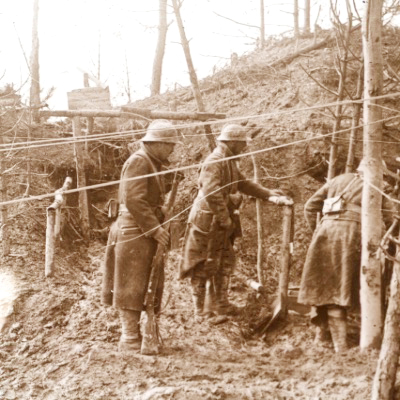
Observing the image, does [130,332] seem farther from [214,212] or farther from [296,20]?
[296,20]

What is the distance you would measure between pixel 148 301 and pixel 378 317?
2.26 meters

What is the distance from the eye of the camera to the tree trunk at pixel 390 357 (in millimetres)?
4172

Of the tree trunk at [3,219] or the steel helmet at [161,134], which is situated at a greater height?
the steel helmet at [161,134]

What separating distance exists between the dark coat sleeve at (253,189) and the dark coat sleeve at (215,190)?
0.50 meters

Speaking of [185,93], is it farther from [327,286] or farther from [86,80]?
[327,286]

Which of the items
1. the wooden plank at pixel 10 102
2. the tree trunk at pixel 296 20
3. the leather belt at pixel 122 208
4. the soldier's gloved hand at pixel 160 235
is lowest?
the soldier's gloved hand at pixel 160 235

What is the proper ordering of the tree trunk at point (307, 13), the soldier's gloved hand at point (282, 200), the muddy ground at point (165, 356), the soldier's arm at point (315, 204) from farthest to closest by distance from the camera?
the tree trunk at point (307, 13) < the soldier's gloved hand at point (282, 200) < the soldier's arm at point (315, 204) < the muddy ground at point (165, 356)

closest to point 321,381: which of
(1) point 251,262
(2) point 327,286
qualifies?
(2) point 327,286

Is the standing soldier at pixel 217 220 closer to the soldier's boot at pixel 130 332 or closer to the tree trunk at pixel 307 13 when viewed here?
the soldier's boot at pixel 130 332

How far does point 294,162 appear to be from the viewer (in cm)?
1020

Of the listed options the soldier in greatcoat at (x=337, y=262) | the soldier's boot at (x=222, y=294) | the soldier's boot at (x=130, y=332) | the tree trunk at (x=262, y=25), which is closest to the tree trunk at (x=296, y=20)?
the tree trunk at (x=262, y=25)

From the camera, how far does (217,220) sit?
694 centimetres

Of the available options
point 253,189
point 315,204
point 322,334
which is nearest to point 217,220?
point 253,189

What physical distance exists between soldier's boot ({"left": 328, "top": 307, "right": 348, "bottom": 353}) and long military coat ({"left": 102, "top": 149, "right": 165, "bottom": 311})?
1840 millimetres
